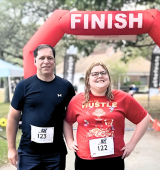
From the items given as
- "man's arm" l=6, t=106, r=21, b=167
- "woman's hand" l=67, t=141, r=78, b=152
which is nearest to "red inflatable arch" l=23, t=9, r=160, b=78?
"man's arm" l=6, t=106, r=21, b=167

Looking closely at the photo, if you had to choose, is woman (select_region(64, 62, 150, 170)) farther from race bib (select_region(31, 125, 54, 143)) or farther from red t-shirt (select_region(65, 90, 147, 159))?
race bib (select_region(31, 125, 54, 143))

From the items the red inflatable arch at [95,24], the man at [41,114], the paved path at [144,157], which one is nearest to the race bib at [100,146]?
the man at [41,114]

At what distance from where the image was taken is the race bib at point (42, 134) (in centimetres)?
190

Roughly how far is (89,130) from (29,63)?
2247 mm

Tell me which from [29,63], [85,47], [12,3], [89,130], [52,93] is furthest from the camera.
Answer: [12,3]

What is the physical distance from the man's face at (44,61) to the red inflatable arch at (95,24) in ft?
5.80

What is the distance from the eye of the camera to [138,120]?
1.91 m

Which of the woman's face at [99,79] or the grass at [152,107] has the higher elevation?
the woman's face at [99,79]

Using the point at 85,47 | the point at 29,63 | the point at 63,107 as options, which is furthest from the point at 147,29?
the point at 85,47

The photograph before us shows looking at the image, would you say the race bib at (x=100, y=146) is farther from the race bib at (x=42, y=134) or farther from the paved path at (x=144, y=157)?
the paved path at (x=144, y=157)

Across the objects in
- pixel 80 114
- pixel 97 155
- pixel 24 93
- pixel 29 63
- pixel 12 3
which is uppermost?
pixel 12 3

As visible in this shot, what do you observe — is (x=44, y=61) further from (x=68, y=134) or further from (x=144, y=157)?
(x=144, y=157)

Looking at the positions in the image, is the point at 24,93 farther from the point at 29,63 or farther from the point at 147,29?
the point at 147,29

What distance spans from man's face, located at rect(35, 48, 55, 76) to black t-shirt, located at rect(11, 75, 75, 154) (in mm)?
105
